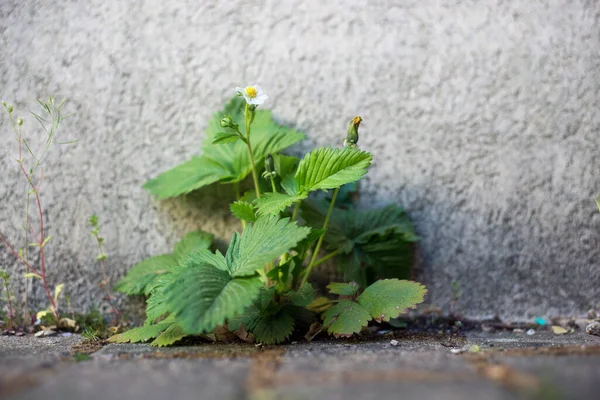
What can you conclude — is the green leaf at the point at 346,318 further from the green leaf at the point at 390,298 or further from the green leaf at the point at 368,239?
the green leaf at the point at 368,239

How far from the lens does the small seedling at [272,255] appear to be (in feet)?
4.33

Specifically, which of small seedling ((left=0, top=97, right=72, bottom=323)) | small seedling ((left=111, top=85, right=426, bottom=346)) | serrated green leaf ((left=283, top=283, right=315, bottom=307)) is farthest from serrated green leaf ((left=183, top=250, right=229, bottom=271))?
small seedling ((left=0, top=97, right=72, bottom=323))

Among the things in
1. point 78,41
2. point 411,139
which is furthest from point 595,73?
point 78,41

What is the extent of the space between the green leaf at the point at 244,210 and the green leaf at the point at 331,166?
0.16 meters

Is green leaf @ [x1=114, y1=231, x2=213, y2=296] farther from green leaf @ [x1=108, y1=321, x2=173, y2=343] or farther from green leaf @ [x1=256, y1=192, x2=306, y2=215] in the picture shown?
green leaf @ [x1=256, y1=192, x2=306, y2=215]

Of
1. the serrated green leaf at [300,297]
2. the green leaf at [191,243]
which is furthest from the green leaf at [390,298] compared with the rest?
the green leaf at [191,243]

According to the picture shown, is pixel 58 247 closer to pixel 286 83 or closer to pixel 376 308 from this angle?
pixel 286 83

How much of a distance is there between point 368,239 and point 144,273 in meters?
0.77

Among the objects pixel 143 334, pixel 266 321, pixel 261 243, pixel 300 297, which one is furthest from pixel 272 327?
pixel 143 334

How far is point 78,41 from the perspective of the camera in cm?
193

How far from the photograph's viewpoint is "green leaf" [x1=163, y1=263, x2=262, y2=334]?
120 cm

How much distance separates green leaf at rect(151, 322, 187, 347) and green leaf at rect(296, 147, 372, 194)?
524 millimetres

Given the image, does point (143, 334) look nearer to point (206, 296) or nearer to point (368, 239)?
point (206, 296)

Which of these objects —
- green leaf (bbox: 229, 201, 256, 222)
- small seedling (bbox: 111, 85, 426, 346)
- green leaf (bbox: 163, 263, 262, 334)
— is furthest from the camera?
green leaf (bbox: 229, 201, 256, 222)
